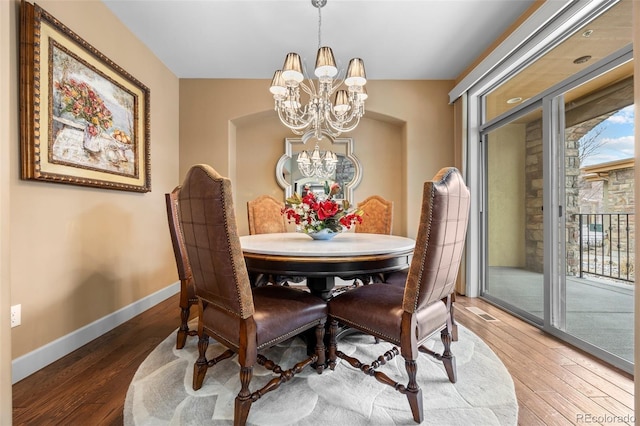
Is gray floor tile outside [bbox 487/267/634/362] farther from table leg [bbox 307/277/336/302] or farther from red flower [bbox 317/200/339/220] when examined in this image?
red flower [bbox 317/200/339/220]

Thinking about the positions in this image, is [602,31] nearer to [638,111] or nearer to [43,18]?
[638,111]

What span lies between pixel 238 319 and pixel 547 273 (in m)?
2.47

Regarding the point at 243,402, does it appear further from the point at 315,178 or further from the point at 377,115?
the point at 377,115

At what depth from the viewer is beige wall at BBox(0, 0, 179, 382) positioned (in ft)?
5.34

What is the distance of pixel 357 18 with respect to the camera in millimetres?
2443

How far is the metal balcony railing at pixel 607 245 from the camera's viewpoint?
6.23 feet

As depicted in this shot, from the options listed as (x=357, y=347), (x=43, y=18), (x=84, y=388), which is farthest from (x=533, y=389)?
(x=43, y=18)

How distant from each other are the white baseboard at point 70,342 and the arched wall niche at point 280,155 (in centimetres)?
167

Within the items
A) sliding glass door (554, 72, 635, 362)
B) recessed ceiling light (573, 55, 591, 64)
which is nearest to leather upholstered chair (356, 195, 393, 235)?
sliding glass door (554, 72, 635, 362)

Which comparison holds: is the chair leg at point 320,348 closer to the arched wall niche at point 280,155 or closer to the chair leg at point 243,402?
the chair leg at point 243,402

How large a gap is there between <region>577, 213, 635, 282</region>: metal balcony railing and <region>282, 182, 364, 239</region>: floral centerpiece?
5.83 ft

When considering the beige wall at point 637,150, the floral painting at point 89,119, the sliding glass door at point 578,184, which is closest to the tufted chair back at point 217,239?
the floral painting at point 89,119

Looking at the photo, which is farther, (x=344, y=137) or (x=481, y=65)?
(x=344, y=137)

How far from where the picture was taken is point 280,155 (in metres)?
3.89
